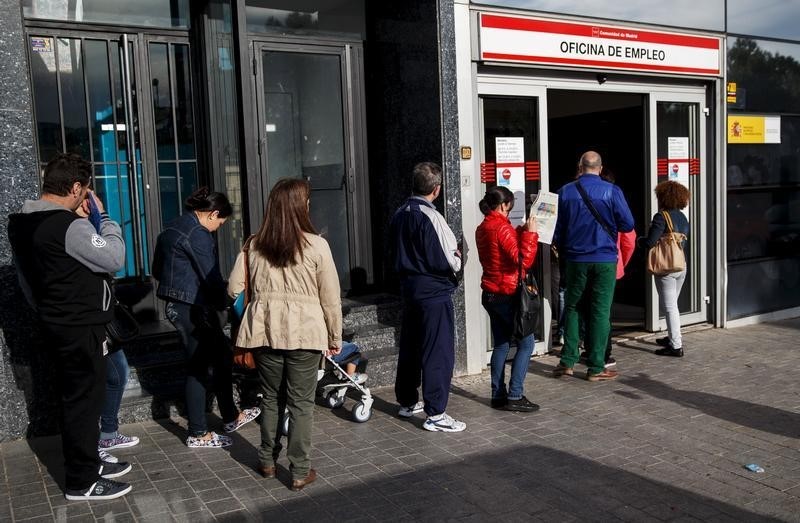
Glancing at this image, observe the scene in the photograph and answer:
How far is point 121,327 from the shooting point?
16.5ft

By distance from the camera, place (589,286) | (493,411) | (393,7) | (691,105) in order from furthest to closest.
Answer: (691,105)
(393,7)
(589,286)
(493,411)

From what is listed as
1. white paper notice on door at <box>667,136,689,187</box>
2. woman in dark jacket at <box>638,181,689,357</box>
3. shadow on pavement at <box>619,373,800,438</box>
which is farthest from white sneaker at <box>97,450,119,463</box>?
white paper notice on door at <box>667,136,689,187</box>

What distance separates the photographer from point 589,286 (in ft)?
23.2

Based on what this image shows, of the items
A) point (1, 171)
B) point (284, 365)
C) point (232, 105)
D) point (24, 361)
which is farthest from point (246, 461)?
point (232, 105)

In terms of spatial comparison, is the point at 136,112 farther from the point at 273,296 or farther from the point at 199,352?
the point at 273,296

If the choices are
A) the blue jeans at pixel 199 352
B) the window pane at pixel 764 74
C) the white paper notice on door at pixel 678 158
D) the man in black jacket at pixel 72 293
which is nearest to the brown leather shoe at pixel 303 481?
the man in black jacket at pixel 72 293

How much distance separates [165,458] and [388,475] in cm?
151

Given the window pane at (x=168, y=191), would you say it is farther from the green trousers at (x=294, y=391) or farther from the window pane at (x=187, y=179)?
the green trousers at (x=294, y=391)

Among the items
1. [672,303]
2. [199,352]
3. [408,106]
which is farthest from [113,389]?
[672,303]

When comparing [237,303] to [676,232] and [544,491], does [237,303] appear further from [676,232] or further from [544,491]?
[676,232]

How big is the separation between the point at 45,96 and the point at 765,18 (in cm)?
786

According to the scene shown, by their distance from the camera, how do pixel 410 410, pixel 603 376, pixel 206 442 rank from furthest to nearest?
pixel 603 376, pixel 410 410, pixel 206 442

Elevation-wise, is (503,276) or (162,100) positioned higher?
(162,100)

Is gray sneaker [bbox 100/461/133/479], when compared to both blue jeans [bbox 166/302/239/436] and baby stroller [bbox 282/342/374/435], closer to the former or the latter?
blue jeans [bbox 166/302/239/436]
